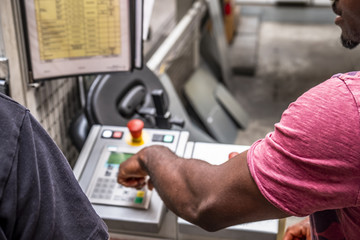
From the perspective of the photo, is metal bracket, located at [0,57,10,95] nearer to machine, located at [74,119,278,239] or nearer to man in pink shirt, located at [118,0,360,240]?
machine, located at [74,119,278,239]

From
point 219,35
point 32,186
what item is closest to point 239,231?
point 32,186

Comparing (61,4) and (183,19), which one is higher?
(61,4)

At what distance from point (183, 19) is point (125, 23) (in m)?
1.93

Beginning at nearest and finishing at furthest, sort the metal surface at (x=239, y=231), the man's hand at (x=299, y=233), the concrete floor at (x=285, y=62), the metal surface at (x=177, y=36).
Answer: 1. the metal surface at (x=239, y=231)
2. the man's hand at (x=299, y=233)
3. the metal surface at (x=177, y=36)
4. the concrete floor at (x=285, y=62)

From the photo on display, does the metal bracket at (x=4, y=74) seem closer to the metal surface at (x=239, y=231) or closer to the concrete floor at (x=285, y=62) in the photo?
the metal surface at (x=239, y=231)

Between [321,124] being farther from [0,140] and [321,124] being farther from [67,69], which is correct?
[67,69]

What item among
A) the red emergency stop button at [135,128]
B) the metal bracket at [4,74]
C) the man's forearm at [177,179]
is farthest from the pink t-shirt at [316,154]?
the metal bracket at [4,74]

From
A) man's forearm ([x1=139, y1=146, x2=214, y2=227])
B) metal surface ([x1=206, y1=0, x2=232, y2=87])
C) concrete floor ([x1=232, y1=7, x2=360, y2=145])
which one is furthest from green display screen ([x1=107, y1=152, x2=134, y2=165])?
metal surface ([x1=206, y1=0, x2=232, y2=87])

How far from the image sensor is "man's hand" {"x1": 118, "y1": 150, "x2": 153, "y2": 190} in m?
1.19

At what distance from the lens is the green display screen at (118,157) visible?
132cm

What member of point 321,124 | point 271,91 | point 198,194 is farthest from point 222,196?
point 271,91

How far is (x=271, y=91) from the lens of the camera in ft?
14.6

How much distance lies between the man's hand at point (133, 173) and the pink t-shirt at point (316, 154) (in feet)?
1.33

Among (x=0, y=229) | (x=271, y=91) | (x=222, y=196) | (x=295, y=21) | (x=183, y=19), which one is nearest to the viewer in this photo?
(x=0, y=229)
